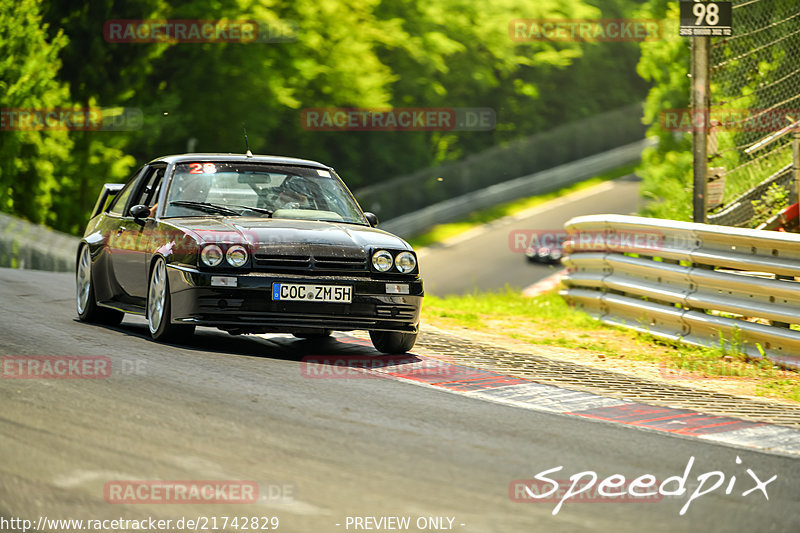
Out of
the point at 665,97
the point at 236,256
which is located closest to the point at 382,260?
the point at 236,256

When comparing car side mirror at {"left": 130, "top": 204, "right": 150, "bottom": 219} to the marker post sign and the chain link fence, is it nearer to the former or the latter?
the marker post sign

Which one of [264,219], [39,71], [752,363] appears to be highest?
[39,71]

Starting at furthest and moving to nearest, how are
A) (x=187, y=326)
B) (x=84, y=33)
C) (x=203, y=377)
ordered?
1. (x=84, y=33)
2. (x=187, y=326)
3. (x=203, y=377)

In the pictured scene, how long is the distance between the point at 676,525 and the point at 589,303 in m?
8.58

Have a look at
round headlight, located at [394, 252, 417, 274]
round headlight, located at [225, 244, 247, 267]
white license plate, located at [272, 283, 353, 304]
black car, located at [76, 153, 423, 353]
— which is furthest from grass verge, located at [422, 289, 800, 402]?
round headlight, located at [225, 244, 247, 267]

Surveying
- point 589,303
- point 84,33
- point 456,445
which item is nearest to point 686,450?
point 456,445

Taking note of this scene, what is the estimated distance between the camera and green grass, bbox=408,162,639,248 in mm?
55562

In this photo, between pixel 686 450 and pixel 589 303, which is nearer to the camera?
pixel 686 450

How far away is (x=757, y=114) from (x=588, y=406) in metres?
10.0

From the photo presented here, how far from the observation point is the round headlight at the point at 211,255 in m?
8.81

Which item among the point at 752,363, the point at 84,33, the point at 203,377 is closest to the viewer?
the point at 203,377

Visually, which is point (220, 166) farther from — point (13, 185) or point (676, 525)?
point (13, 185)

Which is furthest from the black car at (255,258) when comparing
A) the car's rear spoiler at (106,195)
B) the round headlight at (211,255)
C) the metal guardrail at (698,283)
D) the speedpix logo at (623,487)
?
the speedpix logo at (623,487)

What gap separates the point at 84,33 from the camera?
3962 centimetres
